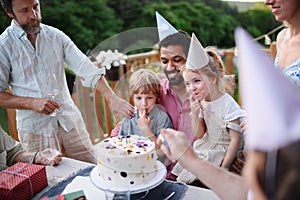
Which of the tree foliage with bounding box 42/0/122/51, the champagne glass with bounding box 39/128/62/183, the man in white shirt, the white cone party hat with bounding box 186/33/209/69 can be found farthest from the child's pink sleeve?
the tree foliage with bounding box 42/0/122/51

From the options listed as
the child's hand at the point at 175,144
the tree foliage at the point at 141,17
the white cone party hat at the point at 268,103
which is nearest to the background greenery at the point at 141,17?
the tree foliage at the point at 141,17

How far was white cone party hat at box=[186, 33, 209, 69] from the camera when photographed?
2.46 feet

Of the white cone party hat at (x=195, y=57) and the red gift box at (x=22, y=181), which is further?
the red gift box at (x=22, y=181)

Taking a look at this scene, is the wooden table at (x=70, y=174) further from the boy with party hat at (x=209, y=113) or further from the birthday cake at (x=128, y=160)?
the birthday cake at (x=128, y=160)

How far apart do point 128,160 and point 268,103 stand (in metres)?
0.53

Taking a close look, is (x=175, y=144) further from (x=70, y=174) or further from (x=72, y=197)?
(x=70, y=174)

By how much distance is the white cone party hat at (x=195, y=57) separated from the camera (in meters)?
0.75

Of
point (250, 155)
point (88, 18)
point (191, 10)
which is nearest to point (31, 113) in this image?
point (250, 155)

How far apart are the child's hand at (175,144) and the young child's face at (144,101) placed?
12cm

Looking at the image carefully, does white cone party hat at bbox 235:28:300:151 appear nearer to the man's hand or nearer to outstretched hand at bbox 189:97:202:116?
outstretched hand at bbox 189:97:202:116

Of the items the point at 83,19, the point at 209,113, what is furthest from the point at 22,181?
the point at 83,19

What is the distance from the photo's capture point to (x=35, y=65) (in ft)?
4.58

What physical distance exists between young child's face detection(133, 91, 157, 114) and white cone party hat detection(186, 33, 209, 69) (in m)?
0.12

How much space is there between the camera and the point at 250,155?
1.19 ft
